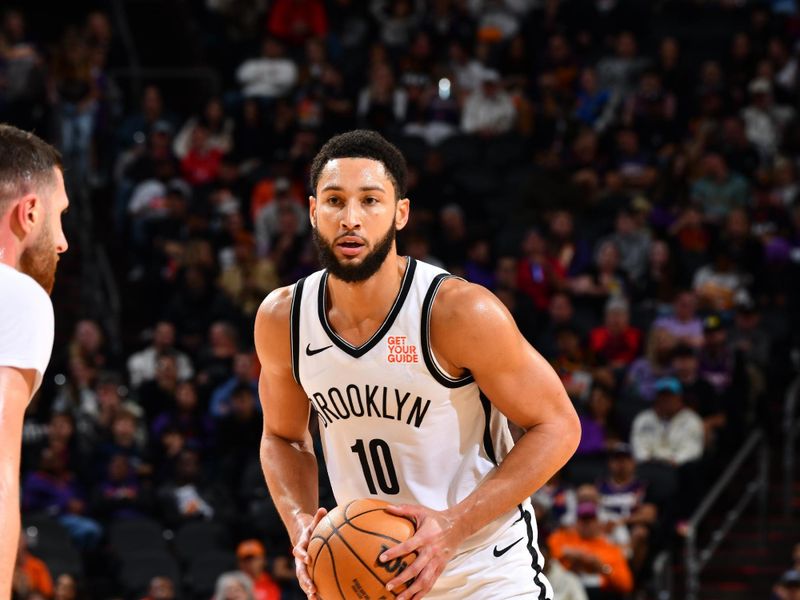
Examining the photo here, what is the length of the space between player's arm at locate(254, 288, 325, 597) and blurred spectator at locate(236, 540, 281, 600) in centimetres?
602

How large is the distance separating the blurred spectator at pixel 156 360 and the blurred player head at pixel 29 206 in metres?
10.6

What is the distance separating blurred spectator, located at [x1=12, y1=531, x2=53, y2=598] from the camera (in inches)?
429

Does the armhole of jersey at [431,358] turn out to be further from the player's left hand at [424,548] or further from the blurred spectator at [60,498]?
the blurred spectator at [60,498]

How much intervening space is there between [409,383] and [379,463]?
341 millimetres

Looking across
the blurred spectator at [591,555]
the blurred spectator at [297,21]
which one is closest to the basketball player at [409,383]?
the blurred spectator at [591,555]

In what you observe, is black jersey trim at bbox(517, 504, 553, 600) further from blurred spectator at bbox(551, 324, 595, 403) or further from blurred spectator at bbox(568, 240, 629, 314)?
blurred spectator at bbox(568, 240, 629, 314)

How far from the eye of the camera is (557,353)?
13484mm

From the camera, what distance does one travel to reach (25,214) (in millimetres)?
3545

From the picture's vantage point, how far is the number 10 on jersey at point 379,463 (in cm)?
504

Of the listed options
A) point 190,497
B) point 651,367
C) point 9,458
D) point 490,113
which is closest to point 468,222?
point 490,113

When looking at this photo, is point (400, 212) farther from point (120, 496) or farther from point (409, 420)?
point (120, 496)

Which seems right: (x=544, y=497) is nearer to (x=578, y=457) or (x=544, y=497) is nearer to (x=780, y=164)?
(x=578, y=457)

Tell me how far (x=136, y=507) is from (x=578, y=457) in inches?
159

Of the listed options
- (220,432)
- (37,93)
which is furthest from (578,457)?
(37,93)
